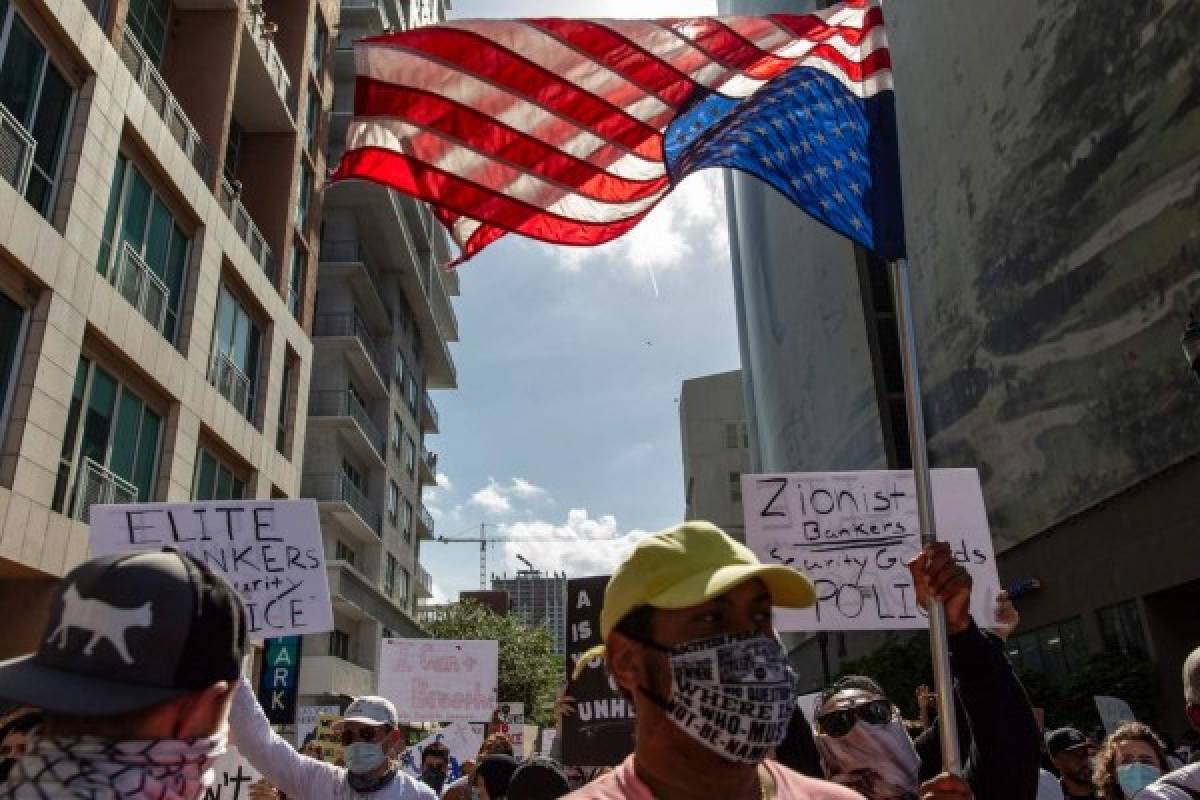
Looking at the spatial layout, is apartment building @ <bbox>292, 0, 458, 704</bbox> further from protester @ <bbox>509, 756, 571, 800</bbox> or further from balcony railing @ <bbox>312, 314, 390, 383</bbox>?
protester @ <bbox>509, 756, 571, 800</bbox>

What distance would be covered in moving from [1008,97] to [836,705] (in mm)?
23083

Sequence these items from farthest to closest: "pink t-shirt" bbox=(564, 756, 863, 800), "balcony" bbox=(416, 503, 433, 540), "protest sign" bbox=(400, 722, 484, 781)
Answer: "balcony" bbox=(416, 503, 433, 540), "protest sign" bbox=(400, 722, 484, 781), "pink t-shirt" bbox=(564, 756, 863, 800)

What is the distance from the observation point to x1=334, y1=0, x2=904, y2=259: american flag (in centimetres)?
507

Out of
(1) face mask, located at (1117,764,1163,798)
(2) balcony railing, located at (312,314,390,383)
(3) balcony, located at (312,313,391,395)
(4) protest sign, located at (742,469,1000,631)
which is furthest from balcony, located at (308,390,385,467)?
(1) face mask, located at (1117,764,1163,798)

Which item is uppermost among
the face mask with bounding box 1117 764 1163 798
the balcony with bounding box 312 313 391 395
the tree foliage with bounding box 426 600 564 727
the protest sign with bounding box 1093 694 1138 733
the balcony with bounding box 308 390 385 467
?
the balcony with bounding box 312 313 391 395

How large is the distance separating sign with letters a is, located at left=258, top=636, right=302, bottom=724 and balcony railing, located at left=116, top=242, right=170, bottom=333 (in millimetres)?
6256

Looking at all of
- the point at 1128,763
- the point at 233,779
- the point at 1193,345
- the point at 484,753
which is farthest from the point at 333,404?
the point at 1128,763

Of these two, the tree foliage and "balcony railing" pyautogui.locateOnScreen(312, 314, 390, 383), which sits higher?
"balcony railing" pyautogui.locateOnScreen(312, 314, 390, 383)

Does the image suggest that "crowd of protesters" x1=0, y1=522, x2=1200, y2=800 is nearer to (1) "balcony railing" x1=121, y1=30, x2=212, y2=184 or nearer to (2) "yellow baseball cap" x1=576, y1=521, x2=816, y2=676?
(2) "yellow baseball cap" x1=576, y1=521, x2=816, y2=676

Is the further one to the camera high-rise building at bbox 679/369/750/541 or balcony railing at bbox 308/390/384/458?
high-rise building at bbox 679/369/750/541

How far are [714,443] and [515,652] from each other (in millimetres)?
38414

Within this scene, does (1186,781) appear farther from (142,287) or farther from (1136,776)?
(142,287)

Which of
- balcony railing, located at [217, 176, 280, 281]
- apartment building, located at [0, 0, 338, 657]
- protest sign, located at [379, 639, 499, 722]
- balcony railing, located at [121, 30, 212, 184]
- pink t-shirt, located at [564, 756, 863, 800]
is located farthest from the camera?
balcony railing, located at [217, 176, 280, 281]

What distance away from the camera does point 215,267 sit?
59.0 ft
